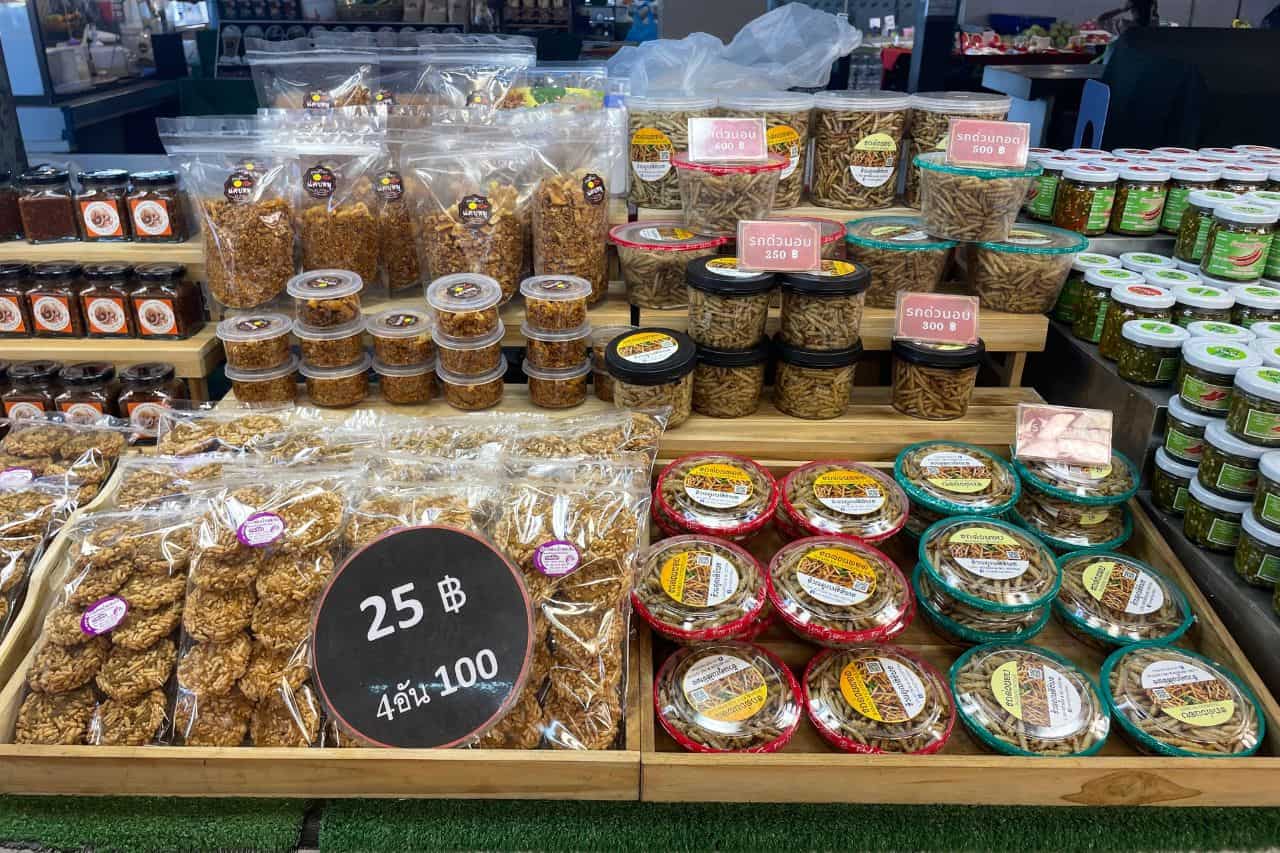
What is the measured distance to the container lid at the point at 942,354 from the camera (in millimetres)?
1619

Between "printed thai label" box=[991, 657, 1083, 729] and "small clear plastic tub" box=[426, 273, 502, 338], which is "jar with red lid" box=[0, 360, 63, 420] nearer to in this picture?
"small clear plastic tub" box=[426, 273, 502, 338]

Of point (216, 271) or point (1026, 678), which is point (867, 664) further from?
point (216, 271)

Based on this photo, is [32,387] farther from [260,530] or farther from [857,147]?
[857,147]

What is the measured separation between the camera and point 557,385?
66.1 inches

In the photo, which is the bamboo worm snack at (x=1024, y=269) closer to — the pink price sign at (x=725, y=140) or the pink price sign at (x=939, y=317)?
the pink price sign at (x=939, y=317)

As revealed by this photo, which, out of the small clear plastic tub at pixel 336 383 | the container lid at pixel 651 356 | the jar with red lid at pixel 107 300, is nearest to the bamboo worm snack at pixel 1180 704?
the container lid at pixel 651 356

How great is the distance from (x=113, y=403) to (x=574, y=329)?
3.35 ft

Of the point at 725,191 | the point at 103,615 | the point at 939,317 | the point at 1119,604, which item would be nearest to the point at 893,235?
the point at 939,317

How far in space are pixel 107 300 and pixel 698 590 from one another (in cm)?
147

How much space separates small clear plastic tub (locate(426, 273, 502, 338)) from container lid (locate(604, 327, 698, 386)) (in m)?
0.24

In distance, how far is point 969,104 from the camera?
6.39 ft

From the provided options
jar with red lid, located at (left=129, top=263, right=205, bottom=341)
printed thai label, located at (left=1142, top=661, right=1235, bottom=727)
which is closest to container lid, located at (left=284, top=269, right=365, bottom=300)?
jar with red lid, located at (left=129, top=263, right=205, bottom=341)

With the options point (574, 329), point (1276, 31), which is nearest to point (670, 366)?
point (574, 329)

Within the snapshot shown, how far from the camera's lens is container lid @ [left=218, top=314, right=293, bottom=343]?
1640 mm
